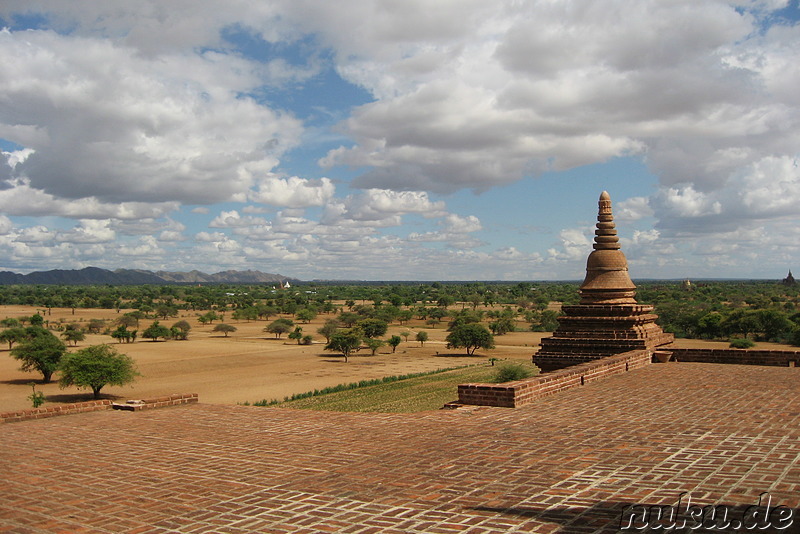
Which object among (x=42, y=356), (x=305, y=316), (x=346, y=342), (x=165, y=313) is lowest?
(x=346, y=342)

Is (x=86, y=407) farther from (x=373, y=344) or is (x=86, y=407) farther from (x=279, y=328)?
(x=279, y=328)

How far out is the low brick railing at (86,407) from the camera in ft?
32.3

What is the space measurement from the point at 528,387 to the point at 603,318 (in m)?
7.17

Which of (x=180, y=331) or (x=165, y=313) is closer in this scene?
(x=180, y=331)

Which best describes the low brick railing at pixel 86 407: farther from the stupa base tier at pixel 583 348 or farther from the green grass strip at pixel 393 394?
the green grass strip at pixel 393 394

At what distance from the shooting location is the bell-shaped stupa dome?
16531mm

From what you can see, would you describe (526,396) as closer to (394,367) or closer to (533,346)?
(394,367)

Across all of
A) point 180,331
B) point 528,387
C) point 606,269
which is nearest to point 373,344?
point 180,331

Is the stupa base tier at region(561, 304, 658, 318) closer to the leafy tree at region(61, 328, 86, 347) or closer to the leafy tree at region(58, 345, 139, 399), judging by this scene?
the leafy tree at region(58, 345, 139, 399)

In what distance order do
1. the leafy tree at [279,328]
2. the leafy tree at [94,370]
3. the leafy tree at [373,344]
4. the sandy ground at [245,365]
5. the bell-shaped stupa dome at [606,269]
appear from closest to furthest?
the bell-shaped stupa dome at [606,269] < the leafy tree at [94,370] < the sandy ground at [245,365] < the leafy tree at [373,344] < the leafy tree at [279,328]

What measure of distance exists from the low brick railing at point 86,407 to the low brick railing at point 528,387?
14.5 feet

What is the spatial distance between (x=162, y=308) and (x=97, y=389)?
70.3 meters

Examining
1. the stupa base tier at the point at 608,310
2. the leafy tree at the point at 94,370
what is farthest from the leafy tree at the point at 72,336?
the stupa base tier at the point at 608,310

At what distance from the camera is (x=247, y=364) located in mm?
52969
